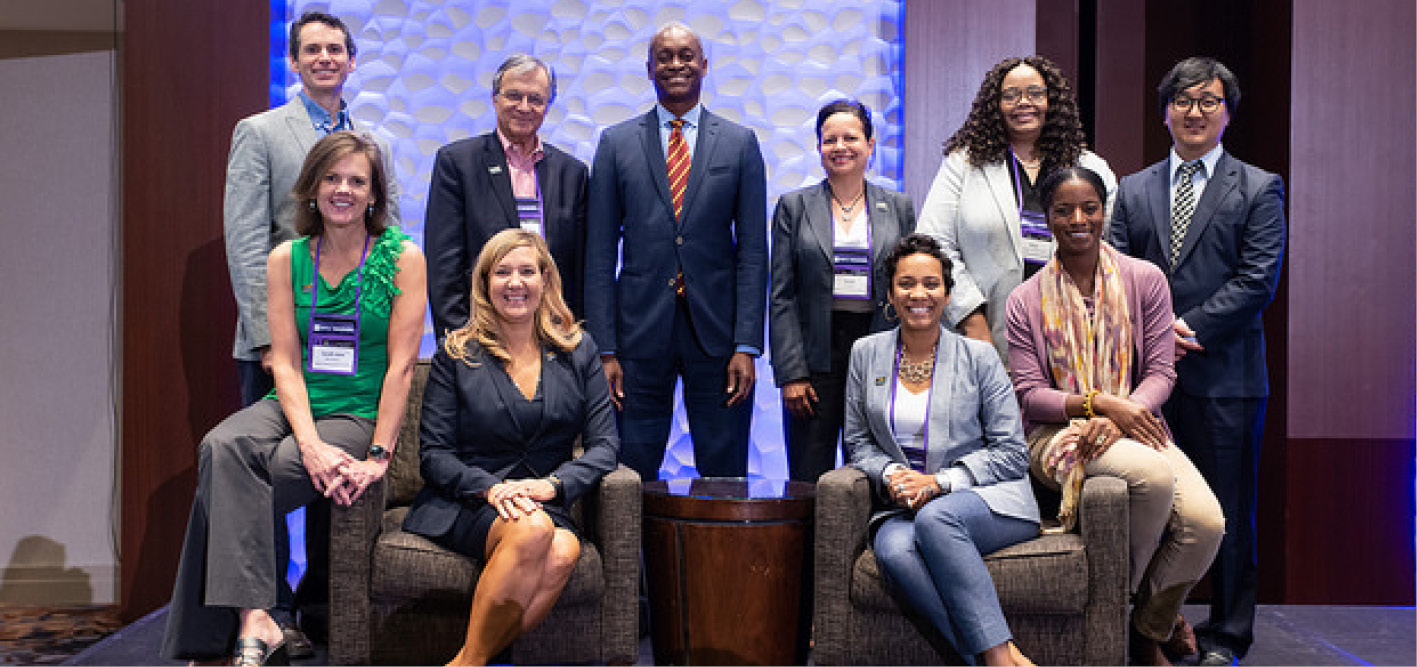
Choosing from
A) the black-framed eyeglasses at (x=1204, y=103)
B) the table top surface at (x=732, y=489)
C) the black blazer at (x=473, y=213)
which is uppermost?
the black-framed eyeglasses at (x=1204, y=103)

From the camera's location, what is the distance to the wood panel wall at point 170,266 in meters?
3.85

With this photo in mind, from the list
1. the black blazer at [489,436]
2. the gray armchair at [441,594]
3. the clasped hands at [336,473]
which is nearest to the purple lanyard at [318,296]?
the black blazer at [489,436]

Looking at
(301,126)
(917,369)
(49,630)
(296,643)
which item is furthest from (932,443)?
(49,630)

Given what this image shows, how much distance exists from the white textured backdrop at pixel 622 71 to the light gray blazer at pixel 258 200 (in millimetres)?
738

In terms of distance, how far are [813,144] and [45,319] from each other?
9.90 ft

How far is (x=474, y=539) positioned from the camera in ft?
9.05

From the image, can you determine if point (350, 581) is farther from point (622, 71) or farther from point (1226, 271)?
point (1226, 271)

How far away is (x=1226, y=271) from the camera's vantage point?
10.8 feet

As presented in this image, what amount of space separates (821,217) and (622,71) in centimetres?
123

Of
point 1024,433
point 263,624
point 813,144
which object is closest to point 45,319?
point 263,624

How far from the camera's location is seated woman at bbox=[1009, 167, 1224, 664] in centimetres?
291

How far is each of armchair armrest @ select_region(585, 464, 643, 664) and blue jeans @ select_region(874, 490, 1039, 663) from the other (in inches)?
24.8

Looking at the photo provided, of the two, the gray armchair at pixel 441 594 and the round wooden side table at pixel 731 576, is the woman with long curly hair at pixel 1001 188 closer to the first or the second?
the round wooden side table at pixel 731 576

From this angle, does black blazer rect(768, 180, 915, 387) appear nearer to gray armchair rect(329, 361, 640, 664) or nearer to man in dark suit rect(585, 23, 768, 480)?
man in dark suit rect(585, 23, 768, 480)
